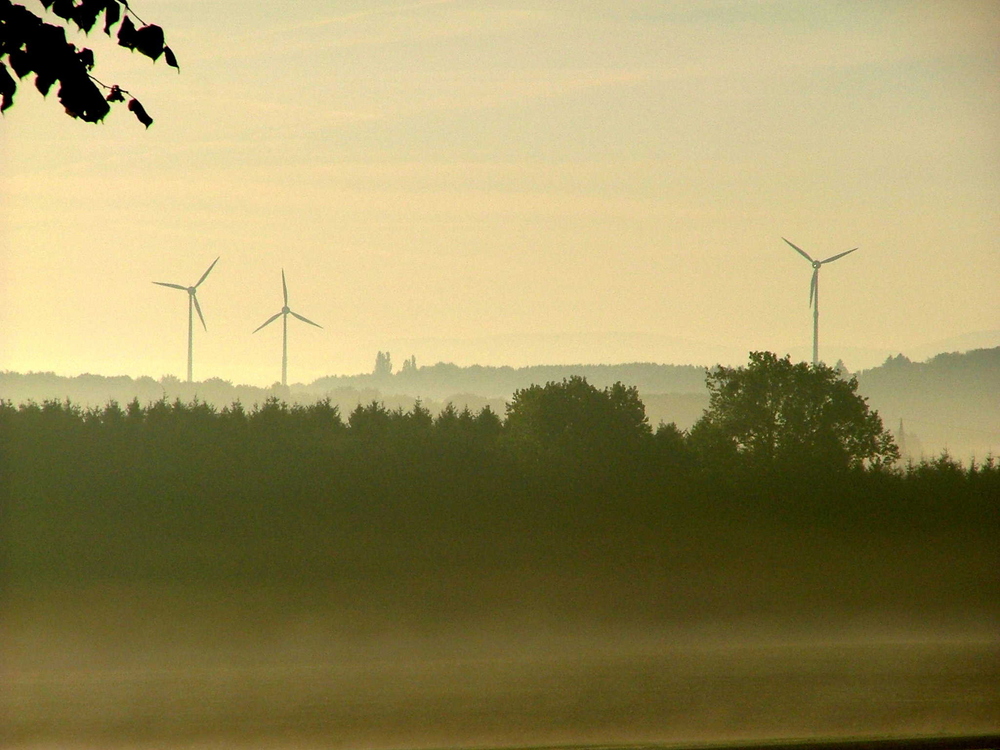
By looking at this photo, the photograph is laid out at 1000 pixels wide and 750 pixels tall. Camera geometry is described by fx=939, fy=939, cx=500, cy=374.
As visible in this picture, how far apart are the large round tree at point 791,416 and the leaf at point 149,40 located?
23.8 m

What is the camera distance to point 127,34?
18.9 ft

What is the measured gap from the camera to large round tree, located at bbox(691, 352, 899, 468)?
29500 mm

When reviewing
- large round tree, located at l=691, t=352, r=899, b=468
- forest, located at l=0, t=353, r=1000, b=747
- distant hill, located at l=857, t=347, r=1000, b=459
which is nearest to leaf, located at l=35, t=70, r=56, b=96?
forest, located at l=0, t=353, r=1000, b=747

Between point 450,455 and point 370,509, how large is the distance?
301 centimetres

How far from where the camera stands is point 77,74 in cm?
564

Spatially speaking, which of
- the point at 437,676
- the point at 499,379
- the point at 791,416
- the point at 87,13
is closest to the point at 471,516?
the point at 437,676

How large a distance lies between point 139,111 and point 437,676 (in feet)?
37.4

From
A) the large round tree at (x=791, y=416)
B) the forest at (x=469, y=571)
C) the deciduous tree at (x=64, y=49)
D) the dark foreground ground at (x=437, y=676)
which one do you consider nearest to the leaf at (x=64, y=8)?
the deciduous tree at (x=64, y=49)

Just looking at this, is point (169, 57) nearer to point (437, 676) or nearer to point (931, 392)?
point (437, 676)

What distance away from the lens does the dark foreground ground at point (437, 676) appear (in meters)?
11.7

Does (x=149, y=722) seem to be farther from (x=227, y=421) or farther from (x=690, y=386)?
(x=690, y=386)

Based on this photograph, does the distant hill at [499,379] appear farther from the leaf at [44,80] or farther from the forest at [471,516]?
the leaf at [44,80]

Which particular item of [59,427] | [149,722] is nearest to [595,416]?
[59,427]

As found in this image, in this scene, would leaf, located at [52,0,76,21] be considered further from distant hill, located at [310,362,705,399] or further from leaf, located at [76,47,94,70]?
distant hill, located at [310,362,705,399]
